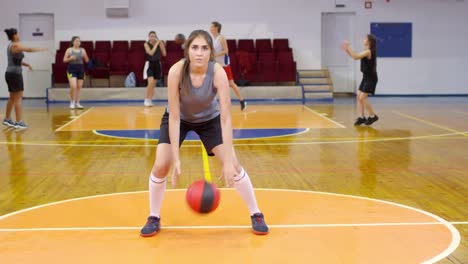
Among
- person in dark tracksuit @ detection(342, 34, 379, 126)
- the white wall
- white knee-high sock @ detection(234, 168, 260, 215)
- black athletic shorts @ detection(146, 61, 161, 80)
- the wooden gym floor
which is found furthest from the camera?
the white wall

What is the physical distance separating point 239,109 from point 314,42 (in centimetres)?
695

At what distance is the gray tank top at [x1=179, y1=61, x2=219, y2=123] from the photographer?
5.07 m

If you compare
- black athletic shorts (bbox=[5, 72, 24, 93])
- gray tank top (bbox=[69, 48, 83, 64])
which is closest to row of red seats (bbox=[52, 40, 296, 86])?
gray tank top (bbox=[69, 48, 83, 64])

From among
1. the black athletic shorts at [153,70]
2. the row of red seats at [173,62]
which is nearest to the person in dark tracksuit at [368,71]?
the black athletic shorts at [153,70]

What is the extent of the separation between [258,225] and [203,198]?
613 millimetres

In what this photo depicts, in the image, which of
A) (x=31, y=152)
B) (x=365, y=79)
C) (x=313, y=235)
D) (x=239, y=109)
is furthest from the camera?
(x=239, y=109)

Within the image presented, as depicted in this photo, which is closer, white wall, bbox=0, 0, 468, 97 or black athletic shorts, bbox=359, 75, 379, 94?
black athletic shorts, bbox=359, 75, 379, 94

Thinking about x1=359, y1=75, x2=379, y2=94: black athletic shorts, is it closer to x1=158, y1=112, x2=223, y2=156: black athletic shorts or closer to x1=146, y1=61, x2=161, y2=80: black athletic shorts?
x1=146, y1=61, x2=161, y2=80: black athletic shorts

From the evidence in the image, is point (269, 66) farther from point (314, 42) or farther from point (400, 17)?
point (400, 17)

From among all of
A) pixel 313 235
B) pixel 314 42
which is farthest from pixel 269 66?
pixel 313 235

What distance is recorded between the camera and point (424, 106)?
63.7 ft

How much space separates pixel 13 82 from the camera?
1312cm

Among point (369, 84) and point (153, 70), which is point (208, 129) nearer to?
point (369, 84)

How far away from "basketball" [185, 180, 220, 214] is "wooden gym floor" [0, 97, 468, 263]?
29cm
